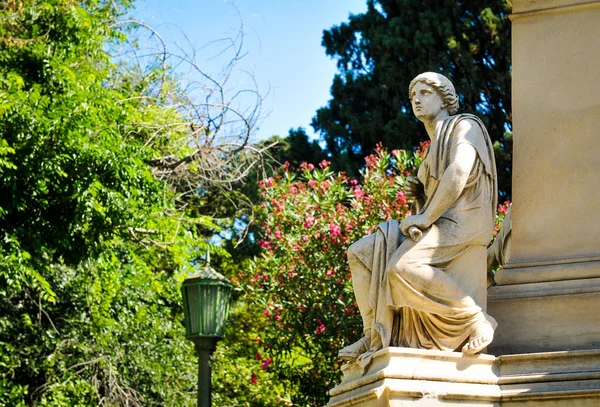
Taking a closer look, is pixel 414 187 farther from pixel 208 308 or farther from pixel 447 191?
pixel 208 308

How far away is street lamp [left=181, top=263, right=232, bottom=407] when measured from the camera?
10141mm

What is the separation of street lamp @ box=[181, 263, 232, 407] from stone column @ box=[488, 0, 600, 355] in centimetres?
326

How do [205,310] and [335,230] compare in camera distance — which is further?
[335,230]

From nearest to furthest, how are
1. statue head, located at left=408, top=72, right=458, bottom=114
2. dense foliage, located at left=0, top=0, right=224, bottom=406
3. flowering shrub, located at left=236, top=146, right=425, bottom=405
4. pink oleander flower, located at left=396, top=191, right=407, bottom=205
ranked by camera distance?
statue head, located at left=408, top=72, right=458, bottom=114
flowering shrub, located at left=236, top=146, right=425, bottom=405
pink oleander flower, located at left=396, top=191, right=407, bottom=205
dense foliage, located at left=0, top=0, right=224, bottom=406

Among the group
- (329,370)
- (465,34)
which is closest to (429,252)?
(329,370)

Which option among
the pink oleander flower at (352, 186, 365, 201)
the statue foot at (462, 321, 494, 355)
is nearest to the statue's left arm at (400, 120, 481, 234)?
the statue foot at (462, 321, 494, 355)

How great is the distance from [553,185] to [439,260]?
942mm

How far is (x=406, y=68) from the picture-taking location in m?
27.8

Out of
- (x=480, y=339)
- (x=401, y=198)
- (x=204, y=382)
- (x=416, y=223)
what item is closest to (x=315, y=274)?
(x=401, y=198)

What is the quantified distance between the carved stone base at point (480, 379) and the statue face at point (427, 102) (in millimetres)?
1555

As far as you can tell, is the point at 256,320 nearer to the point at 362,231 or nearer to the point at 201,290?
the point at 362,231

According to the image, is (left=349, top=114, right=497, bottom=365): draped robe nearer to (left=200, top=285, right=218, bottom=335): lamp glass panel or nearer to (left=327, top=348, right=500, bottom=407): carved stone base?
(left=327, top=348, right=500, bottom=407): carved stone base

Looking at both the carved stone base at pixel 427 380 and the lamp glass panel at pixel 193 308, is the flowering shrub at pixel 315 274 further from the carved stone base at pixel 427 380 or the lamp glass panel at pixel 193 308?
the carved stone base at pixel 427 380

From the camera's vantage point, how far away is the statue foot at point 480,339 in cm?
695
